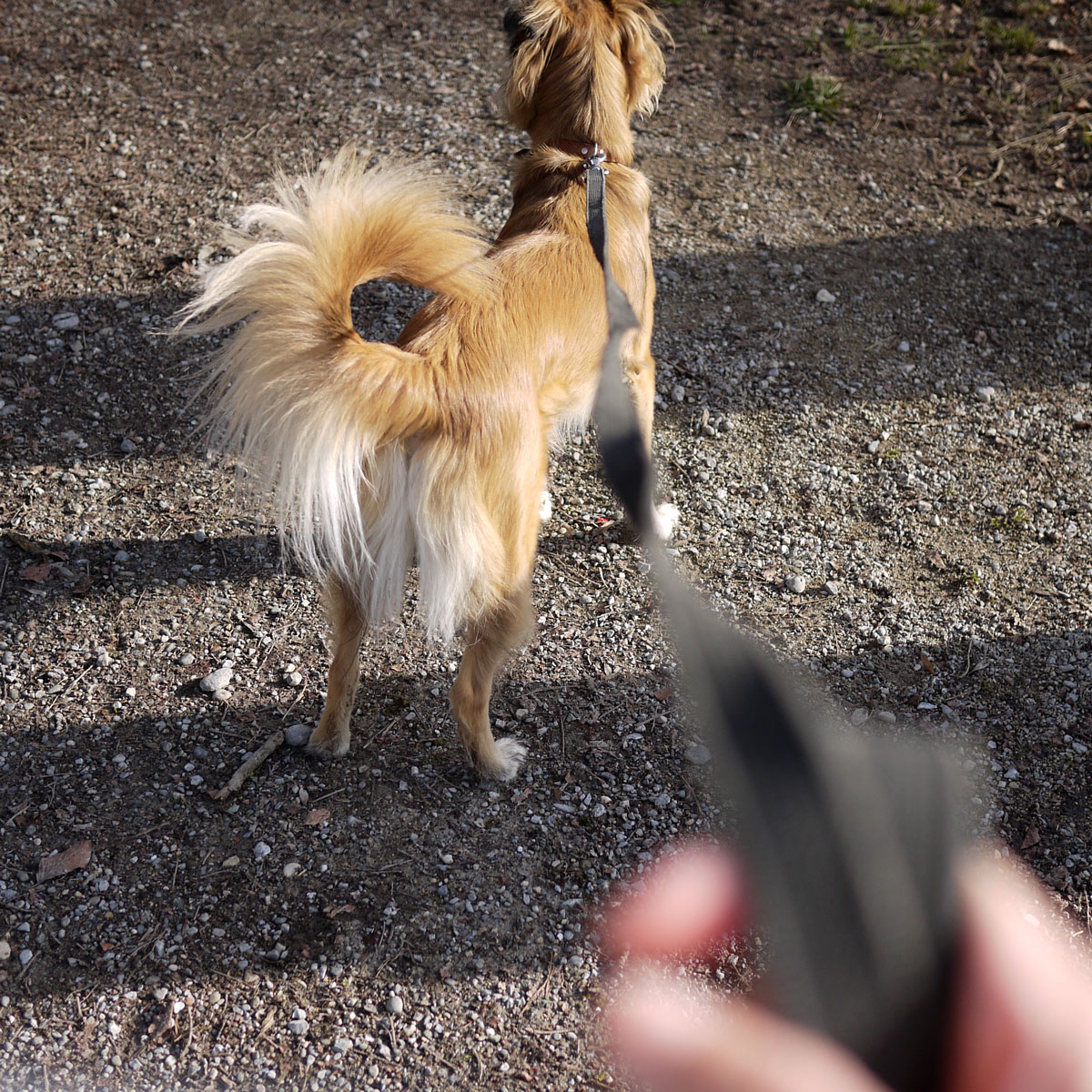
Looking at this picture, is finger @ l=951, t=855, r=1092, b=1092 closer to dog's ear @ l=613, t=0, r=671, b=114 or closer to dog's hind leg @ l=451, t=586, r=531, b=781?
dog's hind leg @ l=451, t=586, r=531, b=781

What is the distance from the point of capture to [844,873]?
1073 mm

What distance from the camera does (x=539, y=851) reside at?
2928 millimetres

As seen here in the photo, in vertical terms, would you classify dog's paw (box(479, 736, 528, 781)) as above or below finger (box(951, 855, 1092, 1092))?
Answer: below

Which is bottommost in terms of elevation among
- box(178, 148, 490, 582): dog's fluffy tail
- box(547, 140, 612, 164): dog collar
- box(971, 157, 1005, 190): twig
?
box(178, 148, 490, 582): dog's fluffy tail

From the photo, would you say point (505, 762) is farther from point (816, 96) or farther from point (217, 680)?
point (816, 96)

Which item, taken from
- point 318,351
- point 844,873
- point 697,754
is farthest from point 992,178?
point 844,873

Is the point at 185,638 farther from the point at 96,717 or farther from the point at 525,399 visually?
the point at 525,399

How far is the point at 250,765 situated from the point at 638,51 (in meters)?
3.12

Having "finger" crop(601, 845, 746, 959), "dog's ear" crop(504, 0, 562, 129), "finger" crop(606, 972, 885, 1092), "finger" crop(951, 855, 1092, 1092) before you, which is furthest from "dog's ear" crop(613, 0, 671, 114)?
"finger" crop(606, 972, 885, 1092)

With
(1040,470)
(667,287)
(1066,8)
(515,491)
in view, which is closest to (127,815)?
(515,491)

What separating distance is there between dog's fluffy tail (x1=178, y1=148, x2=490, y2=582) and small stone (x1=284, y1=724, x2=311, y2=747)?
42.5 inches

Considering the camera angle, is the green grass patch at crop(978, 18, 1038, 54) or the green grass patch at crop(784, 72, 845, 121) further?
the green grass patch at crop(978, 18, 1038, 54)

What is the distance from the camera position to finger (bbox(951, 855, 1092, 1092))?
3.92 feet

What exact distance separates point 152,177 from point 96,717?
3.67 m
